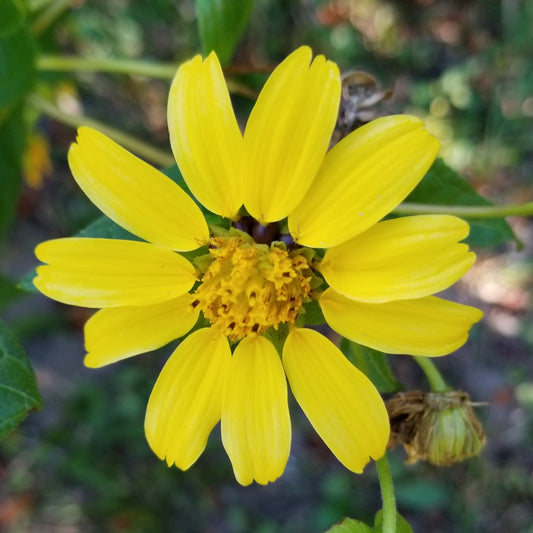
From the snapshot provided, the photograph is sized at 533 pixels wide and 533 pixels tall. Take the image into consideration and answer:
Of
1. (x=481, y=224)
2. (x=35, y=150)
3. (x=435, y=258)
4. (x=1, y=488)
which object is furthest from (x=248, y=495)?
(x=435, y=258)

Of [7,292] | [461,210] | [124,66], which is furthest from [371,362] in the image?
[7,292]

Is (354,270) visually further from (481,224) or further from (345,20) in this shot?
(345,20)

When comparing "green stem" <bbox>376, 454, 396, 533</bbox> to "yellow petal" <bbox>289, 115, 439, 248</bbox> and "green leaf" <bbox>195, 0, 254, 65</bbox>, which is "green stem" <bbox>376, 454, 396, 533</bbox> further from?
"green leaf" <bbox>195, 0, 254, 65</bbox>

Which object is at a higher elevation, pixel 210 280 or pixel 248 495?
pixel 210 280

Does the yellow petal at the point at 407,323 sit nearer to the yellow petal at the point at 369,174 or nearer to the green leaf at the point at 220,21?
the yellow petal at the point at 369,174

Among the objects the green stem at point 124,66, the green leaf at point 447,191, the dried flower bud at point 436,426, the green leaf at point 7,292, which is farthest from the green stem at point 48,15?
the dried flower bud at point 436,426
